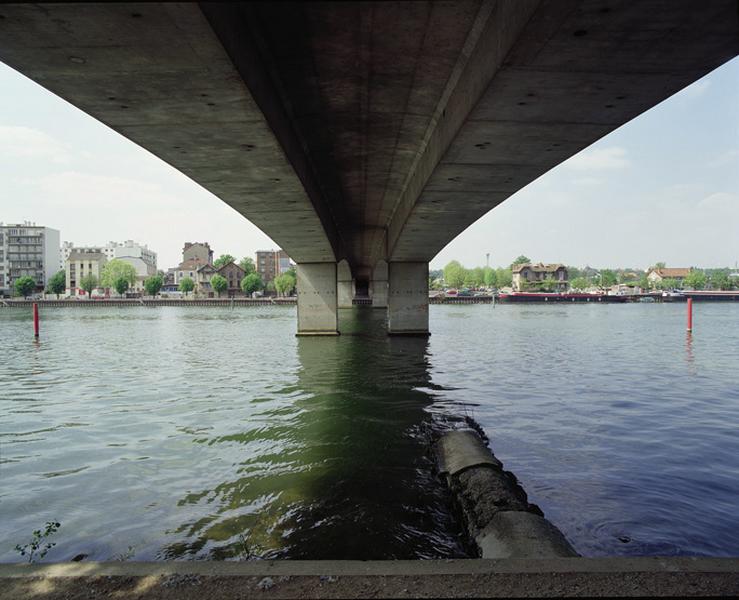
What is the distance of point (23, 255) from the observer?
5551 inches

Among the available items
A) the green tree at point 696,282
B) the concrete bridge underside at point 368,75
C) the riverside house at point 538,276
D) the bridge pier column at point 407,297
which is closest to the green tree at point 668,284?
the green tree at point 696,282

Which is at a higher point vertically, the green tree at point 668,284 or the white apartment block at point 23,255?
the white apartment block at point 23,255

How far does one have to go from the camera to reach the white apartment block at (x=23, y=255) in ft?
458

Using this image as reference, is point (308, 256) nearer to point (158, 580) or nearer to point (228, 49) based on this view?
point (228, 49)

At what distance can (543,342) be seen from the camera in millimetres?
32531

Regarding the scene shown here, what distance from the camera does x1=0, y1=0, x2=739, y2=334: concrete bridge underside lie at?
6016 mm

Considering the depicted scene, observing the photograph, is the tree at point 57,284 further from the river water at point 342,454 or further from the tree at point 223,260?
the river water at point 342,454

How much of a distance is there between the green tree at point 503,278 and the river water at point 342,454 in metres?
155

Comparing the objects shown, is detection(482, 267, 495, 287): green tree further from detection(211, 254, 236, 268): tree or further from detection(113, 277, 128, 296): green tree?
detection(113, 277, 128, 296): green tree

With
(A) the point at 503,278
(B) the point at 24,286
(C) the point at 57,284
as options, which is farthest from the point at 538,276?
(B) the point at 24,286

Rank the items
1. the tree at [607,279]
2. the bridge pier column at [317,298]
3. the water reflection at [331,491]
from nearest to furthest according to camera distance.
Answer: the water reflection at [331,491], the bridge pier column at [317,298], the tree at [607,279]

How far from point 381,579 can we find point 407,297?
106 ft

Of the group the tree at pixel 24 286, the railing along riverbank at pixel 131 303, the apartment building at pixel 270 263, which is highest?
the apartment building at pixel 270 263

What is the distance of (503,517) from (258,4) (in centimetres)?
732
